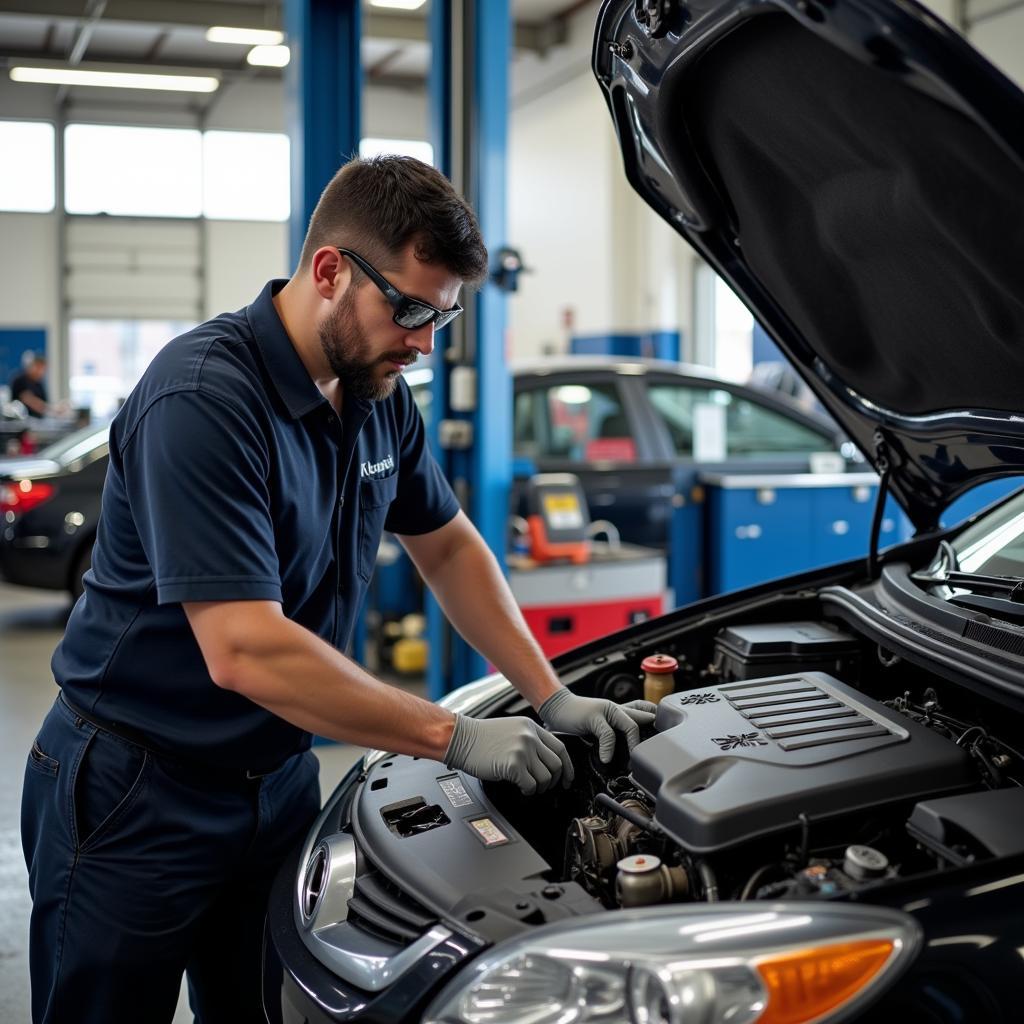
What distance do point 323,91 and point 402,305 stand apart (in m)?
2.85

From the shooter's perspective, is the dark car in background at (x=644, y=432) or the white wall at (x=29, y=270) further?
the white wall at (x=29, y=270)

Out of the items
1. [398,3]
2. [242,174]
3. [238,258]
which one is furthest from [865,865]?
[242,174]

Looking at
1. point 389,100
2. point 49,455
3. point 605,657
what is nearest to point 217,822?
point 605,657

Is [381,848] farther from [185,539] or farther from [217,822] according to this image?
[185,539]

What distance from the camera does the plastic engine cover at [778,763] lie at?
1339 millimetres

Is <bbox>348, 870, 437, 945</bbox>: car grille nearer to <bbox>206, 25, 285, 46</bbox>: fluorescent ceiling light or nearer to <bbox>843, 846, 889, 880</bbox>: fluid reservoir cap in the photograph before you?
<bbox>843, 846, 889, 880</bbox>: fluid reservoir cap

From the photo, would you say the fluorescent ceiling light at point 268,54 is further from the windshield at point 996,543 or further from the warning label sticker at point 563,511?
the windshield at point 996,543

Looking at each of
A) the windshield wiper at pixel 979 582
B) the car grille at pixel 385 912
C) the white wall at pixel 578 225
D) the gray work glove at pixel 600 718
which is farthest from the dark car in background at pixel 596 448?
the white wall at pixel 578 225

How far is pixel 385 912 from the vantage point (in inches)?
56.6

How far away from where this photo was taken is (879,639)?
5.90ft

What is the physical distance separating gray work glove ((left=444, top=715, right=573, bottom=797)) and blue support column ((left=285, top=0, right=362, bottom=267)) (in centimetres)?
295

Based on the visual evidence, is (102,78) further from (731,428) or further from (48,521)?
(731,428)

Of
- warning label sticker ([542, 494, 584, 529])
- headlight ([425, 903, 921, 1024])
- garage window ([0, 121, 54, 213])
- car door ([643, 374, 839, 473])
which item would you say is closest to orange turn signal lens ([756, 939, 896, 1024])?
headlight ([425, 903, 921, 1024])

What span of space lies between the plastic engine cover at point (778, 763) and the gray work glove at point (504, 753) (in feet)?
0.47
